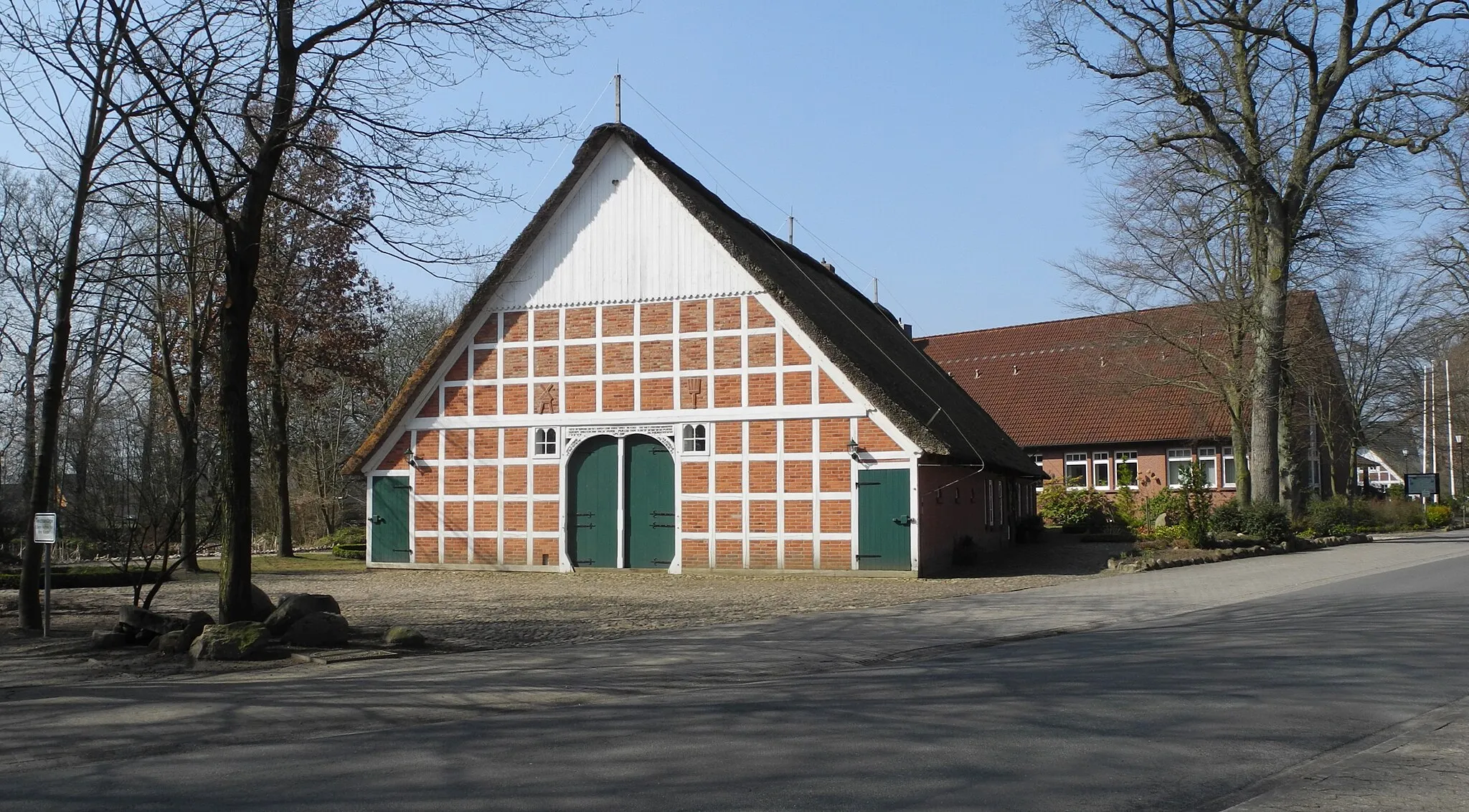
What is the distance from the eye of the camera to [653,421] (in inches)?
906

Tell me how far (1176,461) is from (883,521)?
82.6 ft

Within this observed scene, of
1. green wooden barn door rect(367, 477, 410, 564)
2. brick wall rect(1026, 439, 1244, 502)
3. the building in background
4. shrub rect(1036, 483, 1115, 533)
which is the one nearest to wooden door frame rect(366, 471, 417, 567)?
green wooden barn door rect(367, 477, 410, 564)

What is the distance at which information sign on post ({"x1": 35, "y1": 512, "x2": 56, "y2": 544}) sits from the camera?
1252 centimetres

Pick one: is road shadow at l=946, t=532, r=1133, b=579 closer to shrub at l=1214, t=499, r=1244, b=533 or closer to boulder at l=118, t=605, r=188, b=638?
shrub at l=1214, t=499, r=1244, b=533

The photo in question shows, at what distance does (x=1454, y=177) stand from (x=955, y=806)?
115 ft

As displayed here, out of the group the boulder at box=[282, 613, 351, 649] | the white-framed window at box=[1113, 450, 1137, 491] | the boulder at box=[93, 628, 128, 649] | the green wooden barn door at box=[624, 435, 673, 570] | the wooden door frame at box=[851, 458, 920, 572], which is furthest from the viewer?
the white-framed window at box=[1113, 450, 1137, 491]

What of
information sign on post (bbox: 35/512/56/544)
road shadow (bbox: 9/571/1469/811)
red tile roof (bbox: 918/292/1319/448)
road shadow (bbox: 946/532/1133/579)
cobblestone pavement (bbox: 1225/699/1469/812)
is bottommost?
road shadow (bbox: 946/532/1133/579)

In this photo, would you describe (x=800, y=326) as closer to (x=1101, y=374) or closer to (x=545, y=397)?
(x=545, y=397)

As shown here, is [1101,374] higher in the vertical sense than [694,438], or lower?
higher

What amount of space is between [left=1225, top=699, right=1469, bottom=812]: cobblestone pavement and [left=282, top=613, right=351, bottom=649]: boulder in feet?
29.0

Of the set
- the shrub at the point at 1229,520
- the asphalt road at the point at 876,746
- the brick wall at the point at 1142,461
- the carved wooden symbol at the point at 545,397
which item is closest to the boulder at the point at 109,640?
the asphalt road at the point at 876,746

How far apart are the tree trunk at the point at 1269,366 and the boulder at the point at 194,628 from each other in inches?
934

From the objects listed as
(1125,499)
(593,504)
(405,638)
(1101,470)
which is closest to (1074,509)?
(1125,499)

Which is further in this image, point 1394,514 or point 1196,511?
point 1394,514
